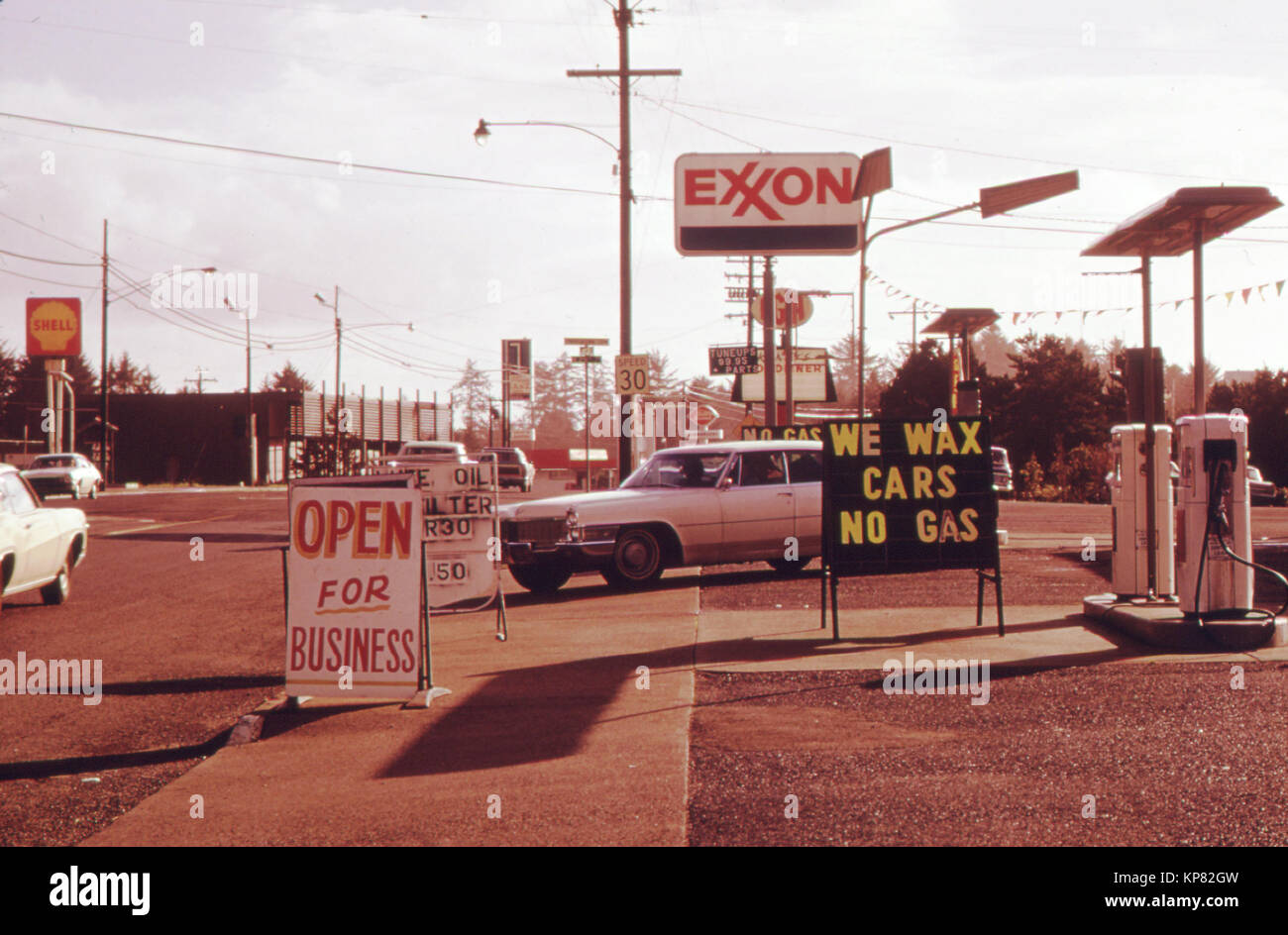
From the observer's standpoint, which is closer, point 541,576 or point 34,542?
point 34,542

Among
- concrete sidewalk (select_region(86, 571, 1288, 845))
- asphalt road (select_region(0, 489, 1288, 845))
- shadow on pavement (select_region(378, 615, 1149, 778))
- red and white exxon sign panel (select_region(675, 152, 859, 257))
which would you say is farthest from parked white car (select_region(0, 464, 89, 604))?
red and white exxon sign panel (select_region(675, 152, 859, 257))

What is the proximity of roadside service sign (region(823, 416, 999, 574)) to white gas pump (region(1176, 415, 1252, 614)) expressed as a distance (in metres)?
1.62

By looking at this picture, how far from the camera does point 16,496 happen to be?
13617 millimetres

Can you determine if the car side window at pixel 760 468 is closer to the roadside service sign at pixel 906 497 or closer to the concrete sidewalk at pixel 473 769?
the roadside service sign at pixel 906 497

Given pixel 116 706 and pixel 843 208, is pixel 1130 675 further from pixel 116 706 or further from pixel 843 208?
pixel 843 208

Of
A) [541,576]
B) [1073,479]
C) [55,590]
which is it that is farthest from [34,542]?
[1073,479]

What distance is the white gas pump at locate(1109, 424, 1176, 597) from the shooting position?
1077 centimetres

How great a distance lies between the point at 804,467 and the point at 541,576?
3.53 meters

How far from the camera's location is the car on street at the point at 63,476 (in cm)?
4091

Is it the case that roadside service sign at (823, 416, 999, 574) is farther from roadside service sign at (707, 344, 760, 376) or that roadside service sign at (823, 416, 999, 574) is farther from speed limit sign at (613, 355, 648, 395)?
roadside service sign at (707, 344, 760, 376)

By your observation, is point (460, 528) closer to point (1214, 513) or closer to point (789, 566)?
point (1214, 513)

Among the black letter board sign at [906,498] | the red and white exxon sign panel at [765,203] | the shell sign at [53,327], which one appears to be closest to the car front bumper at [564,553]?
the black letter board sign at [906,498]

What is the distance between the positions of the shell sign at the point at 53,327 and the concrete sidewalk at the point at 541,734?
185ft

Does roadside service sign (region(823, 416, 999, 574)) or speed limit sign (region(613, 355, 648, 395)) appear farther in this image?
speed limit sign (region(613, 355, 648, 395))
